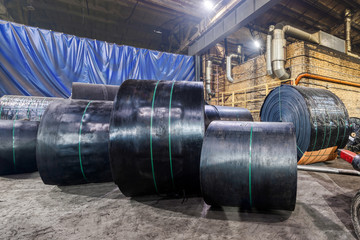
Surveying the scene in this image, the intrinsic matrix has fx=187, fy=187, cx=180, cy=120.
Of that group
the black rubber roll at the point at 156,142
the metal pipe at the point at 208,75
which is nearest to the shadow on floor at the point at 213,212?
the black rubber roll at the point at 156,142

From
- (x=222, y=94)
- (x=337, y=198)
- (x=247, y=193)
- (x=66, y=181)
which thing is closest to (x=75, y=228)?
(x=66, y=181)

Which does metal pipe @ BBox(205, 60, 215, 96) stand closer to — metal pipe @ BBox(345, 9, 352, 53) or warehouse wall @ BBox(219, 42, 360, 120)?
warehouse wall @ BBox(219, 42, 360, 120)

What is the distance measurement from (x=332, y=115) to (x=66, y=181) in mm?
4152

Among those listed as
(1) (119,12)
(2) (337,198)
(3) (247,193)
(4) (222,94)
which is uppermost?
(1) (119,12)

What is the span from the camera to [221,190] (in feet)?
5.10

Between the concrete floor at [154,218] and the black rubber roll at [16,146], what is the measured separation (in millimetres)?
727

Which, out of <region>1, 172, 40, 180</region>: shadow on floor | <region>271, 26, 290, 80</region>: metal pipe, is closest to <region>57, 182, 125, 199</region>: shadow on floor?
<region>1, 172, 40, 180</region>: shadow on floor

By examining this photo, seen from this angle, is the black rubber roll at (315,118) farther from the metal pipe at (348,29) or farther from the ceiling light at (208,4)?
the metal pipe at (348,29)

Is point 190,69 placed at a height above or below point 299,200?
above

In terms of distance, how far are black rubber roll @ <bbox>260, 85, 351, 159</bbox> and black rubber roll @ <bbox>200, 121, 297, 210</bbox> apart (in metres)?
1.82

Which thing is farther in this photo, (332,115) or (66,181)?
(332,115)

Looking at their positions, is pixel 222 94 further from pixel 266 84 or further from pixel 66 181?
pixel 66 181

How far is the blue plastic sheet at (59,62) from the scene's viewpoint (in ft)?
18.4

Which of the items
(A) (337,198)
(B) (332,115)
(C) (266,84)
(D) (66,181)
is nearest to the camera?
(A) (337,198)
